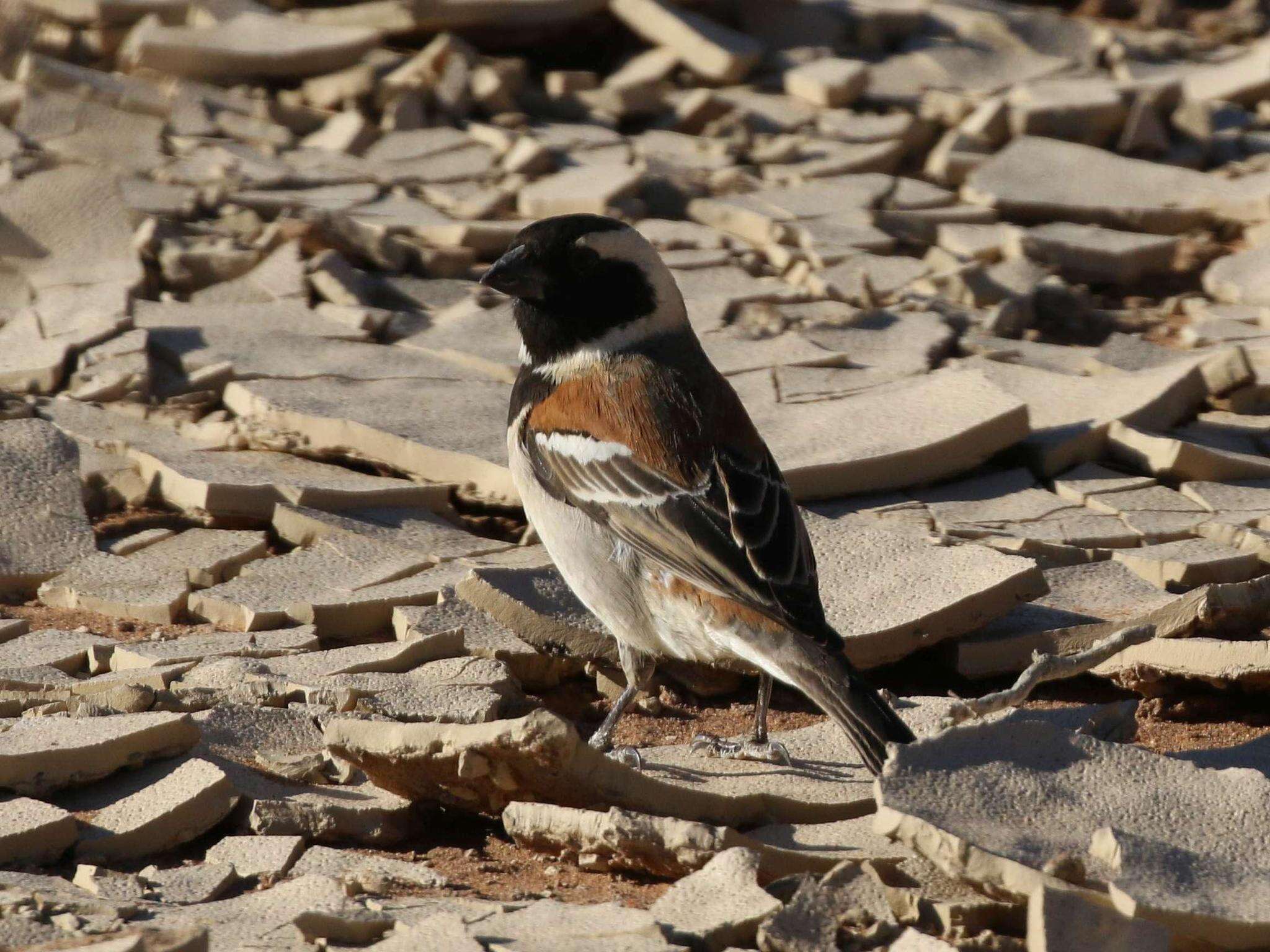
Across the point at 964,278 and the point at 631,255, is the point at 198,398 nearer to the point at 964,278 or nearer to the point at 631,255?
the point at 631,255

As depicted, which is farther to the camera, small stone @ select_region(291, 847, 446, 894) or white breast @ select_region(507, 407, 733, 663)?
white breast @ select_region(507, 407, 733, 663)

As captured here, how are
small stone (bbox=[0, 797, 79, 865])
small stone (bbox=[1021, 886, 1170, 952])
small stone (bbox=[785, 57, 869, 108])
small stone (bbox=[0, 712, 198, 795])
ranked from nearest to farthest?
small stone (bbox=[1021, 886, 1170, 952])
small stone (bbox=[0, 797, 79, 865])
small stone (bbox=[0, 712, 198, 795])
small stone (bbox=[785, 57, 869, 108])

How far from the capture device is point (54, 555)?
595 centimetres

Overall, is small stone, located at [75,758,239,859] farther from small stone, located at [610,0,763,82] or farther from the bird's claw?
small stone, located at [610,0,763,82]

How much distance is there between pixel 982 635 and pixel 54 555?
3.04 metres

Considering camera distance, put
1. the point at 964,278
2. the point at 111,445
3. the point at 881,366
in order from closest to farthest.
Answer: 1. the point at 111,445
2. the point at 881,366
3. the point at 964,278

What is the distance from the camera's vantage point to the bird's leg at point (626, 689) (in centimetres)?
482

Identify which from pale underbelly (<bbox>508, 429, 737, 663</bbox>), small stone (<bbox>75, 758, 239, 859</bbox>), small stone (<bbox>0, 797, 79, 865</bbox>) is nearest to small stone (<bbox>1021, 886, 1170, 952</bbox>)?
pale underbelly (<bbox>508, 429, 737, 663</bbox>)

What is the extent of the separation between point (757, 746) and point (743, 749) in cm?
6

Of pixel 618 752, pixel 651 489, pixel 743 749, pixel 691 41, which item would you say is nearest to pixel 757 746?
pixel 743 749

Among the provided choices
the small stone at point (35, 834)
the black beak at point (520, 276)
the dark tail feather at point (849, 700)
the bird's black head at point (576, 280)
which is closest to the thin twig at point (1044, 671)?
the dark tail feather at point (849, 700)

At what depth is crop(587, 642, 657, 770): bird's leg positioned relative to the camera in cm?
482

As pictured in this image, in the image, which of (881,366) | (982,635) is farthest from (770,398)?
(982,635)

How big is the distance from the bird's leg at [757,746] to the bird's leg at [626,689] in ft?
0.65
